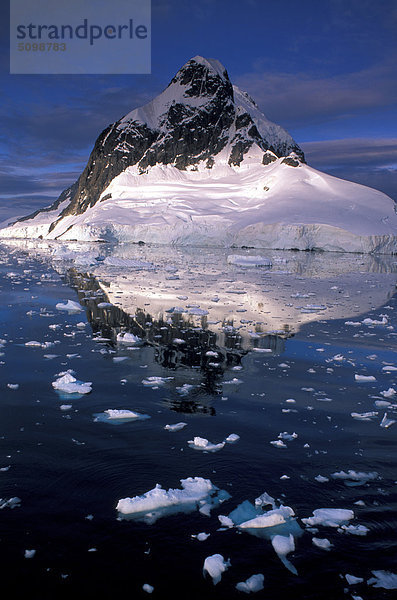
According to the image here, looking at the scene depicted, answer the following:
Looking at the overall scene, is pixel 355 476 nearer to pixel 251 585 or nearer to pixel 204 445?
pixel 204 445

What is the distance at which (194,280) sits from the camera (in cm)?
1688

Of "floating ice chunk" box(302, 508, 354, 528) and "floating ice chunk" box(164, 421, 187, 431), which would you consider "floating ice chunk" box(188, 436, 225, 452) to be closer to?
"floating ice chunk" box(164, 421, 187, 431)

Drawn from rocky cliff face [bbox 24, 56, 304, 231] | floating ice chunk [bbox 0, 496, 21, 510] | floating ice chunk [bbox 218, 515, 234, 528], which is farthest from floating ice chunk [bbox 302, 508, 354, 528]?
rocky cliff face [bbox 24, 56, 304, 231]

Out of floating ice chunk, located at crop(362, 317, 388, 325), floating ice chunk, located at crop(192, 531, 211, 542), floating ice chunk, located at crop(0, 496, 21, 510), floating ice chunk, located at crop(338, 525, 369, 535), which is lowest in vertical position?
floating ice chunk, located at crop(338, 525, 369, 535)

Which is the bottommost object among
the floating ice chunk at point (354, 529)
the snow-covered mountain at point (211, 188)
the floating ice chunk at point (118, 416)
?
the floating ice chunk at point (354, 529)

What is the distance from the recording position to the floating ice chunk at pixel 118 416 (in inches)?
167

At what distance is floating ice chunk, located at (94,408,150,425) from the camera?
4234 mm

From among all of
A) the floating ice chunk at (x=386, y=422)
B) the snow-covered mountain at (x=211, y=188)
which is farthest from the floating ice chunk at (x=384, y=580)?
the snow-covered mountain at (x=211, y=188)

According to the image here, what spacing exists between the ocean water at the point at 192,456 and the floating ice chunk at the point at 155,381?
28mm

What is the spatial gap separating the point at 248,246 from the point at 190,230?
7901mm

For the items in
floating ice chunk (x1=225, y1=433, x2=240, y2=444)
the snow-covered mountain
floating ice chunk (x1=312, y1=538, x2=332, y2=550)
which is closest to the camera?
floating ice chunk (x1=312, y1=538, x2=332, y2=550)

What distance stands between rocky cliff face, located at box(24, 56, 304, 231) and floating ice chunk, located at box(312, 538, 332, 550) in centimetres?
9805

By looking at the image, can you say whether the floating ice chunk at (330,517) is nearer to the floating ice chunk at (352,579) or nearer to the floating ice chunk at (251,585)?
the floating ice chunk at (352,579)

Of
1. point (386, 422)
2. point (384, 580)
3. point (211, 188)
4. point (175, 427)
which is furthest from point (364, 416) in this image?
point (211, 188)
